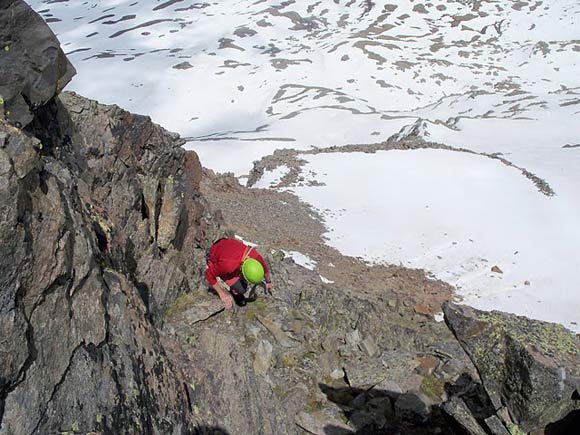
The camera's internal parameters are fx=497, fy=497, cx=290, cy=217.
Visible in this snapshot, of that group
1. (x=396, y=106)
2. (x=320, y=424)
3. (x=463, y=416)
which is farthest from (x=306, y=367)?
(x=396, y=106)

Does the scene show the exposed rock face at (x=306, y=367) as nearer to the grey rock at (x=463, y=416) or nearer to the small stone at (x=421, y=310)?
the grey rock at (x=463, y=416)

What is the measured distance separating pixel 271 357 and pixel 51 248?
4.82 m

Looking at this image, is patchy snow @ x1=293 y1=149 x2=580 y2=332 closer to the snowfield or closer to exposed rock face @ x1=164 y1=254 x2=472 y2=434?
the snowfield

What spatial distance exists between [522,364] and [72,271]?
5.09 metres

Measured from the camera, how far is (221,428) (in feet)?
22.8

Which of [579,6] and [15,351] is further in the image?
[579,6]

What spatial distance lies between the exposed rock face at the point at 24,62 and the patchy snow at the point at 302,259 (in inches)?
484

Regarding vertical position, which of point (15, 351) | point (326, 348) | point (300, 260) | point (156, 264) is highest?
point (15, 351)

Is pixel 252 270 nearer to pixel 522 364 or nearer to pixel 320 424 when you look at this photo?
pixel 320 424

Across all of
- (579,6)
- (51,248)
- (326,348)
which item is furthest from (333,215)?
(579,6)

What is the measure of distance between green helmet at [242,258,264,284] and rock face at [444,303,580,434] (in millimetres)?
2949

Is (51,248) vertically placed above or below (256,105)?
above

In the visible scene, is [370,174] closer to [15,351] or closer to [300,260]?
[300,260]

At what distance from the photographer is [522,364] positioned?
570cm
